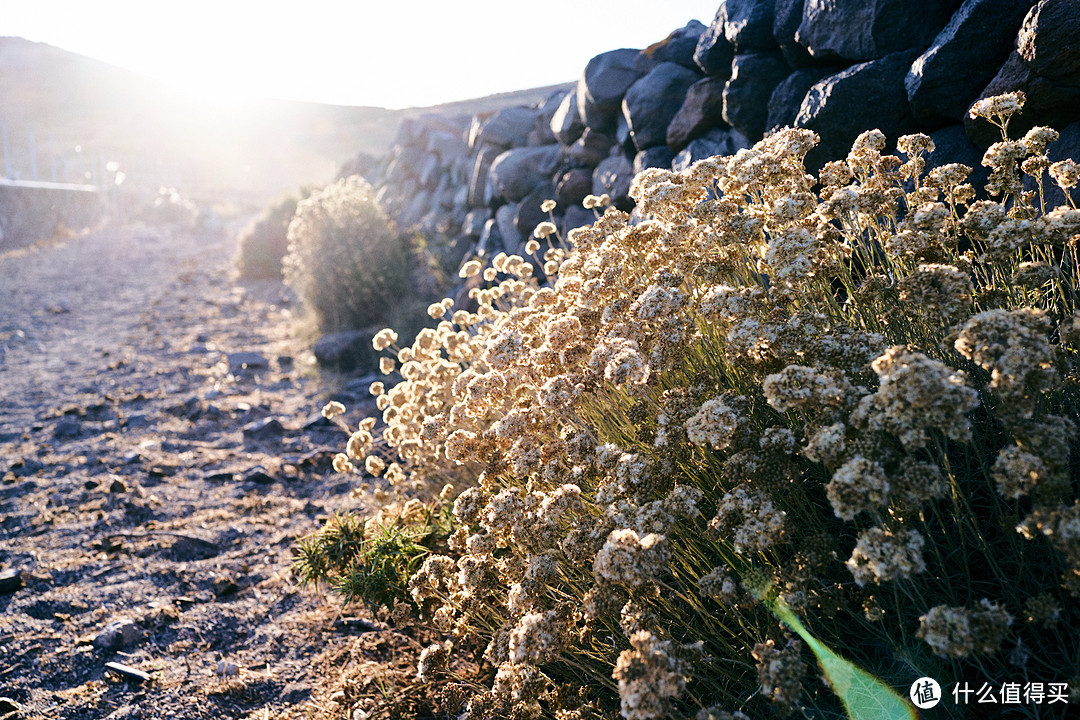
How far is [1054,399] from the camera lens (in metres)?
2.83

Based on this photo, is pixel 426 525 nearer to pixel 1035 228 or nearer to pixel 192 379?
pixel 1035 228

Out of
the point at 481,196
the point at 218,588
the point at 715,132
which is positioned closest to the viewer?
the point at 218,588

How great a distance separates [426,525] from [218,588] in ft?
5.97

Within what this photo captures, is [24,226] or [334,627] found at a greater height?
[24,226]

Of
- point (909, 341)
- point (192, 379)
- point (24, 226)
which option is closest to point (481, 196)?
point (192, 379)

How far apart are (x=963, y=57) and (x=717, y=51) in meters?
3.01

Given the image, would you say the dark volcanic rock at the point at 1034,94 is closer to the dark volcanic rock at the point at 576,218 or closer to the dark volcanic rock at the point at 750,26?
the dark volcanic rock at the point at 750,26

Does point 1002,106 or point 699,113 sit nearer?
point 1002,106

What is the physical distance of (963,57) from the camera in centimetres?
434

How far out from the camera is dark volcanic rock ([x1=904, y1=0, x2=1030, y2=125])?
4.18 metres

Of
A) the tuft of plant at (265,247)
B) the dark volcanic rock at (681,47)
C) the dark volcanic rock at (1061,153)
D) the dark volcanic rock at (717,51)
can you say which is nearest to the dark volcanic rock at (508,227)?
the dark volcanic rock at (681,47)

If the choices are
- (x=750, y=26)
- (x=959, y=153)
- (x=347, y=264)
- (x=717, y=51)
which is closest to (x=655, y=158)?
(x=717, y=51)

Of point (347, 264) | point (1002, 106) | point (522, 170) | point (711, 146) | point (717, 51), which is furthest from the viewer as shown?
point (347, 264)

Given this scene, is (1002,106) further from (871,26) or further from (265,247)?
(265,247)
